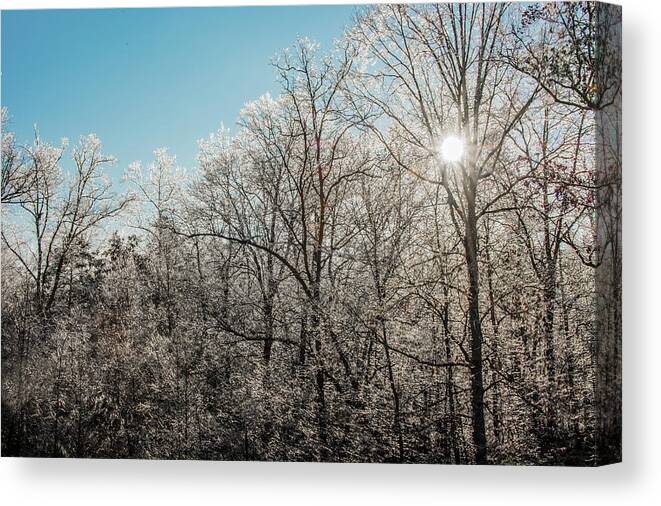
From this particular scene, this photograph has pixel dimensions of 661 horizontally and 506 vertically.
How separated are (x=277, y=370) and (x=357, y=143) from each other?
168cm

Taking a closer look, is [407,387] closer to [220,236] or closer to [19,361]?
[220,236]

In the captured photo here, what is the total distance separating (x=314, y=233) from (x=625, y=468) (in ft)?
8.61

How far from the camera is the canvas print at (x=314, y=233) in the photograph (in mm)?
6199

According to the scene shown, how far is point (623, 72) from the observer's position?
6.34 metres

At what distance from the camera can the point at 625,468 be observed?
20.4ft

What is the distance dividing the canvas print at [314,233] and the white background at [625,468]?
122 millimetres

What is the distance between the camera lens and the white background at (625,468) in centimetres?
620

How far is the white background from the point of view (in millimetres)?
6195

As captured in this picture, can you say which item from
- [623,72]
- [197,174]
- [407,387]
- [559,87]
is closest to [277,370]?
[407,387]

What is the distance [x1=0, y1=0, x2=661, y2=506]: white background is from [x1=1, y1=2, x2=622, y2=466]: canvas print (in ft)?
0.40

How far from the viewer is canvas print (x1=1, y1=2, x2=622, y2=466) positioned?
244 inches

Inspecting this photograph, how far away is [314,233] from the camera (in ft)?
21.6

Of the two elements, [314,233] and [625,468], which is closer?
[625,468]

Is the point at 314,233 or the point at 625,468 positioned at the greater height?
the point at 314,233
